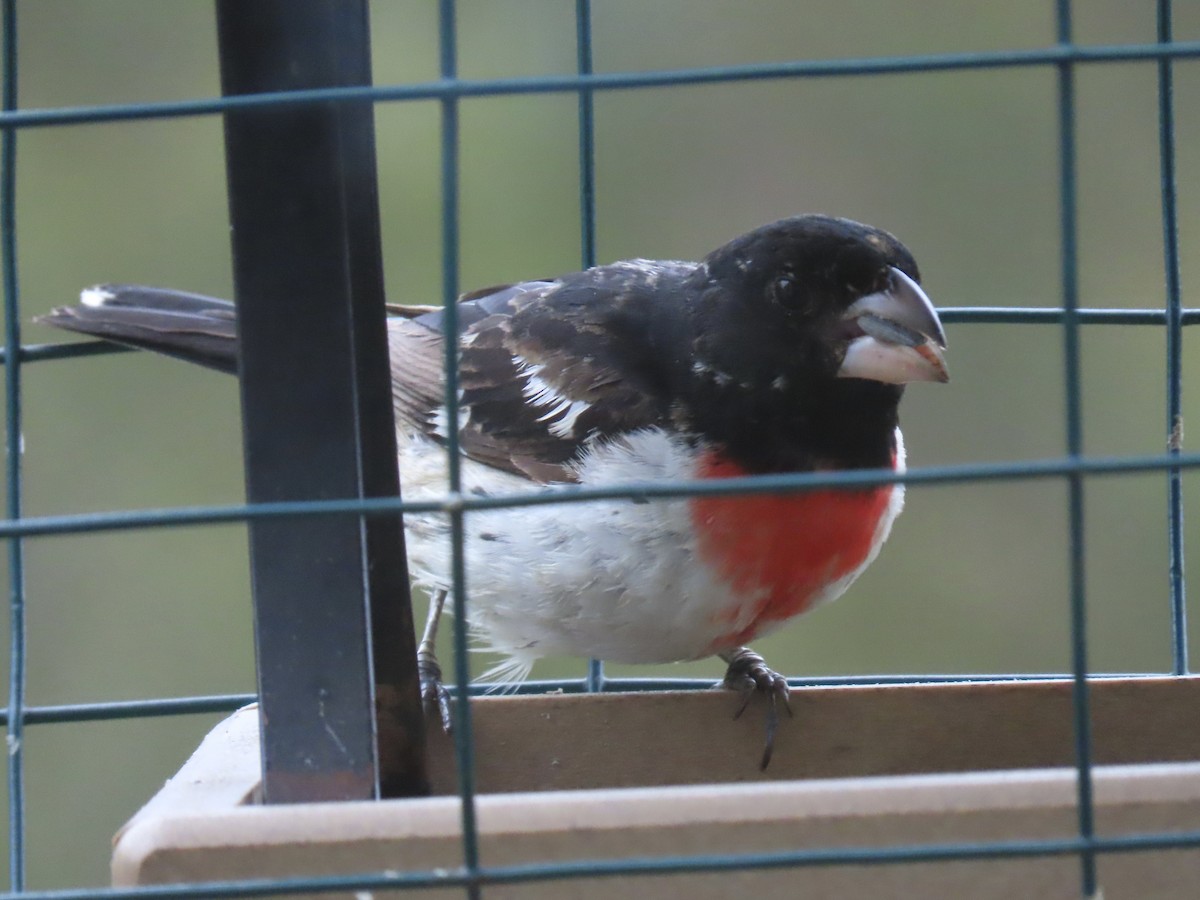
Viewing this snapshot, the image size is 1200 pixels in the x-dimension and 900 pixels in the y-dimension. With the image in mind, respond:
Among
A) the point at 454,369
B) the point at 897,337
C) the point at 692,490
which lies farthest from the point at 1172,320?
the point at 454,369

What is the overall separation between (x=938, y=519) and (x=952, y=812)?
413 cm

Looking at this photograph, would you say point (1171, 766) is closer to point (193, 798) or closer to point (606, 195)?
point (193, 798)

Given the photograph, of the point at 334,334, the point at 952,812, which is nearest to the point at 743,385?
the point at 334,334

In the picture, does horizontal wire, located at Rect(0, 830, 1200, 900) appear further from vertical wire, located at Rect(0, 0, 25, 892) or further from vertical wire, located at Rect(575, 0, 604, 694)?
vertical wire, located at Rect(575, 0, 604, 694)

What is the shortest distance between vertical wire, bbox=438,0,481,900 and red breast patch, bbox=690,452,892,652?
1109 millimetres

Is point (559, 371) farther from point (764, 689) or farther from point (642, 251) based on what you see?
point (642, 251)

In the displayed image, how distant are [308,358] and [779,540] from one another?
109 centimetres

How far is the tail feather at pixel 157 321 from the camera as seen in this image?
3018mm

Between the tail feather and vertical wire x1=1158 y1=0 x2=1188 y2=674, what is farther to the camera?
the tail feather

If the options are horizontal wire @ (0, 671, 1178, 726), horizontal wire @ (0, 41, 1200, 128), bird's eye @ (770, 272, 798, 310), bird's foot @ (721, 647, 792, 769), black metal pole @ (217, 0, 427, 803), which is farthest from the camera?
bird's eye @ (770, 272, 798, 310)

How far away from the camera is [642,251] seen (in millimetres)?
5574

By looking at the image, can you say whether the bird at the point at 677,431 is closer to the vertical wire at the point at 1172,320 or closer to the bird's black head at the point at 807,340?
the bird's black head at the point at 807,340

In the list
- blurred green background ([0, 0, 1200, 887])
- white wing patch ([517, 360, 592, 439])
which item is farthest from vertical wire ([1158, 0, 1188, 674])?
blurred green background ([0, 0, 1200, 887])

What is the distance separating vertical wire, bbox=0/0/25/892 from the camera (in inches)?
81.4
